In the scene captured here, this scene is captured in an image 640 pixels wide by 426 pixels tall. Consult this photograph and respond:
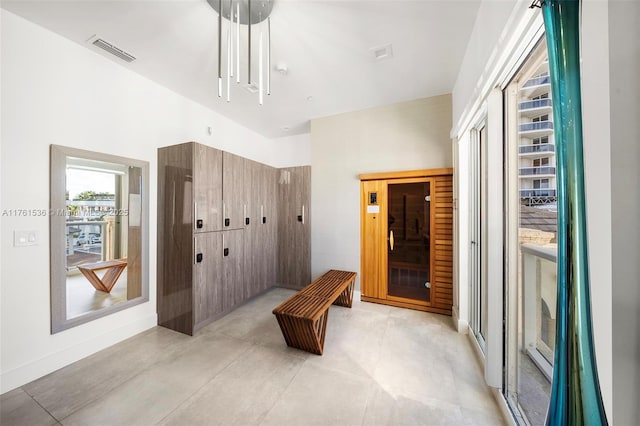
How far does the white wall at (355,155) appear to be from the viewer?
335 cm

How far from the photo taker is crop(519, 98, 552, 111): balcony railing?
1.23 metres

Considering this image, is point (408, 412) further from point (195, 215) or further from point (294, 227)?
point (294, 227)

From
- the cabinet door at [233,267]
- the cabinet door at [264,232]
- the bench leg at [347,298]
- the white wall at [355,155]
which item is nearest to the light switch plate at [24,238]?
the cabinet door at [233,267]

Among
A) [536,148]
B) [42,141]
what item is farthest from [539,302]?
[42,141]

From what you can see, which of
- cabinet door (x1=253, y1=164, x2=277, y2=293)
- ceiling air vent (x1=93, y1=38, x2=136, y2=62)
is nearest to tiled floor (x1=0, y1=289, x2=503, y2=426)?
cabinet door (x1=253, y1=164, x2=277, y2=293)

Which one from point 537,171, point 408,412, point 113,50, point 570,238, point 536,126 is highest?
point 113,50

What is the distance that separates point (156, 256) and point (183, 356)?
1360 millimetres

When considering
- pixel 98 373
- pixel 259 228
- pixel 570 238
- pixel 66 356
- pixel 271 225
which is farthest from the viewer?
pixel 271 225

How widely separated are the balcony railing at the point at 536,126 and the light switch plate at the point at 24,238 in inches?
156

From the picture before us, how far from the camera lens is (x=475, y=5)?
1.86 meters

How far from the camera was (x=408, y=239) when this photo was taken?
3.44 meters

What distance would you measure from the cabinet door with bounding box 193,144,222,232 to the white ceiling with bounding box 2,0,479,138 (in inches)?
39.4

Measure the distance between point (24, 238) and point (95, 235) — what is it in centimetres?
51

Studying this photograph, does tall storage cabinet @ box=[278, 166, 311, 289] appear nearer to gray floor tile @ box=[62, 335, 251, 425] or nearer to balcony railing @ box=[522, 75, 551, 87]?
gray floor tile @ box=[62, 335, 251, 425]
